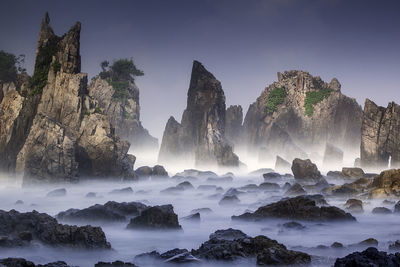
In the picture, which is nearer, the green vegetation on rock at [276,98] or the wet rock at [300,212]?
the wet rock at [300,212]

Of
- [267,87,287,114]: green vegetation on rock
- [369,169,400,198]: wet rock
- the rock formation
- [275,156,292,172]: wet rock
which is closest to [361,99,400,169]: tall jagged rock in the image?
[275,156,292,172]: wet rock

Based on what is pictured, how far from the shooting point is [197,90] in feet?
232

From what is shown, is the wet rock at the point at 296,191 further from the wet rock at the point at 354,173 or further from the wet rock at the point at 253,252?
the wet rock at the point at 253,252

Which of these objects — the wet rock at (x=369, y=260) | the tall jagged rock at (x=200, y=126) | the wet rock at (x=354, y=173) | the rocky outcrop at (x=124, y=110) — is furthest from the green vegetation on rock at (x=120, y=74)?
the wet rock at (x=369, y=260)

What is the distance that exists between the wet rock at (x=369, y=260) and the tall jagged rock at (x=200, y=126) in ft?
174

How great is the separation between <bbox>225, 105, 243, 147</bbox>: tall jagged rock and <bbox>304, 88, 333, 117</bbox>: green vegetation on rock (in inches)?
680

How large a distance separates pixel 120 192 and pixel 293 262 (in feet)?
76.6

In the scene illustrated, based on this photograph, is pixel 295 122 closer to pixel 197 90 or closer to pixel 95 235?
pixel 197 90

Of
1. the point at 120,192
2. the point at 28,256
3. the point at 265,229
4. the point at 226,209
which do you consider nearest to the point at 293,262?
the point at 265,229

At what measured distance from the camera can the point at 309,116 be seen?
85.6 metres

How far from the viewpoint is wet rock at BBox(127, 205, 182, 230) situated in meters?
17.4

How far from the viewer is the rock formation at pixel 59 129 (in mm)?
36938

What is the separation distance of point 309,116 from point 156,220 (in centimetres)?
7282

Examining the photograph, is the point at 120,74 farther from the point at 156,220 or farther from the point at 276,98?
the point at 156,220
